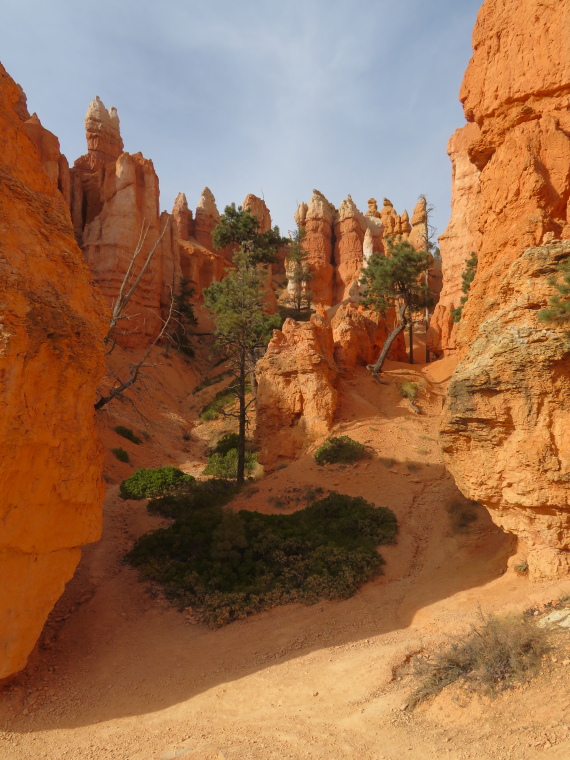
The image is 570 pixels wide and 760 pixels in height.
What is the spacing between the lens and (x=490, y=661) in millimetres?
5391

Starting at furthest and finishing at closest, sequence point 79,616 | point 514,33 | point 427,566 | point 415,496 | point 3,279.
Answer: point 415,496, point 514,33, point 427,566, point 79,616, point 3,279

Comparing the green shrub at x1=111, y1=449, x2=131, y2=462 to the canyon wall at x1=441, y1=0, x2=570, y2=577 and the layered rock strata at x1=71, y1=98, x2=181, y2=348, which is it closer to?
the layered rock strata at x1=71, y1=98, x2=181, y2=348

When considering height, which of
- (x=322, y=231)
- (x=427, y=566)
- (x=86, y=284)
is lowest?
(x=427, y=566)

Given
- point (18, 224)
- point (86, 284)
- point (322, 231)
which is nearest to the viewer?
point (18, 224)

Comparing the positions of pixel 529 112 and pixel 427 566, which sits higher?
pixel 529 112

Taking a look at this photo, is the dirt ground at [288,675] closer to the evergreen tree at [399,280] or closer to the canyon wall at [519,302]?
the canyon wall at [519,302]

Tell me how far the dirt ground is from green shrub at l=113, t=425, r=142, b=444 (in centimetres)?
1000

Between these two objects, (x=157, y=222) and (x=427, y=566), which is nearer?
(x=427, y=566)

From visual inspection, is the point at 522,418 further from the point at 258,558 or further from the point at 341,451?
the point at 341,451

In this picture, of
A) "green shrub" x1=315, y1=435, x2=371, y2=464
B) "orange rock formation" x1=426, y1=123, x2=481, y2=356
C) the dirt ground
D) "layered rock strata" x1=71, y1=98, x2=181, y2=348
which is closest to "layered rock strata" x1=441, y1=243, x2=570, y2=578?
the dirt ground

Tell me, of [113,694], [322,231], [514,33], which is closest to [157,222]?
[322,231]

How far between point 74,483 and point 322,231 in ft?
156

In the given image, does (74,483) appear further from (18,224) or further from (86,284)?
(18,224)

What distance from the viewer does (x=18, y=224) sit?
6.27m
